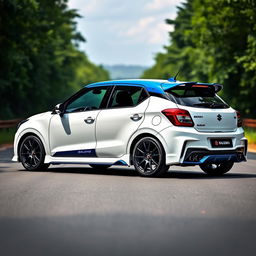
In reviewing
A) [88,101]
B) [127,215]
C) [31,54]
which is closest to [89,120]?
[88,101]

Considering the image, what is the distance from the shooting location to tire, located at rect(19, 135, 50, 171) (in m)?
13.5

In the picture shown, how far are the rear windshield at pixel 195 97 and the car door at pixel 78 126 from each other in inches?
59.0

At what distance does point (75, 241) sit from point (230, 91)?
38.5 m

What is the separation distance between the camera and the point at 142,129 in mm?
11914

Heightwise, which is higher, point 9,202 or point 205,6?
point 205,6

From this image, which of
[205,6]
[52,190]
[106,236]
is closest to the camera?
[106,236]

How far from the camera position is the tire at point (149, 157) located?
11.7 meters

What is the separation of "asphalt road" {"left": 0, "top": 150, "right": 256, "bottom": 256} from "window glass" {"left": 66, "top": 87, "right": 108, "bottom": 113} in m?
1.47

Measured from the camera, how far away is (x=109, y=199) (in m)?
9.12

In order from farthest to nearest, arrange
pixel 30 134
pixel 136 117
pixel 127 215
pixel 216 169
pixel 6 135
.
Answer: pixel 6 135
pixel 30 134
pixel 216 169
pixel 136 117
pixel 127 215

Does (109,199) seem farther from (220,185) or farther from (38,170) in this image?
(38,170)

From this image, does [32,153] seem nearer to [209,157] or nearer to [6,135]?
[209,157]

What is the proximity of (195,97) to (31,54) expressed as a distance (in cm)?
3323

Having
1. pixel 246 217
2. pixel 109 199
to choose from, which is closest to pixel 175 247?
pixel 246 217
